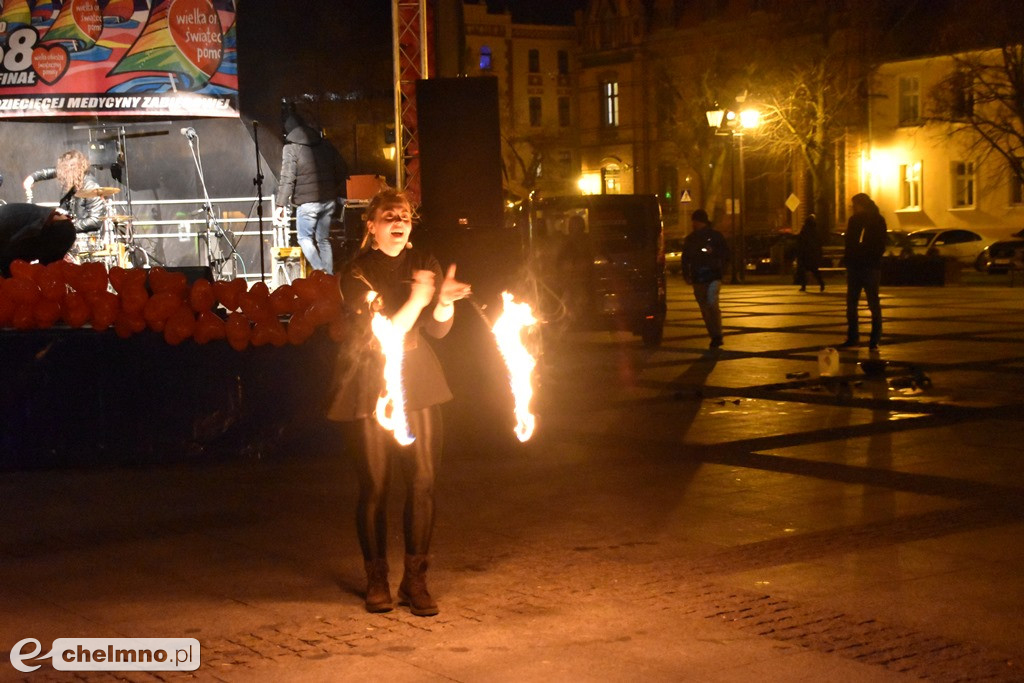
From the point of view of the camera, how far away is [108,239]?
19.8m

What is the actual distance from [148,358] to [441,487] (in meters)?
2.48

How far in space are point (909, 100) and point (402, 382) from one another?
53667mm

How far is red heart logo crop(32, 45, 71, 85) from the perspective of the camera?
1956 cm

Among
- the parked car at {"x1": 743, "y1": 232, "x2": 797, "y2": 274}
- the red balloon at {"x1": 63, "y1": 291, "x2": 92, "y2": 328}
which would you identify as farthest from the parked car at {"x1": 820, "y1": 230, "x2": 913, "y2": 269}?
the red balloon at {"x1": 63, "y1": 291, "x2": 92, "y2": 328}

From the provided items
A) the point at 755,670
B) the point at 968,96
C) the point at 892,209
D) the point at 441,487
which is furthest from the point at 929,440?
the point at 892,209

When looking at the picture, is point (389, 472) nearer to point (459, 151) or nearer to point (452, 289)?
point (452, 289)

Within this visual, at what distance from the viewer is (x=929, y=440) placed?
34.0 feet

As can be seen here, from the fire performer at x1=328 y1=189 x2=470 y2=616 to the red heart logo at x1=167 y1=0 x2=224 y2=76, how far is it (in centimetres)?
1454

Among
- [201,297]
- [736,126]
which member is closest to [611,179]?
→ [736,126]

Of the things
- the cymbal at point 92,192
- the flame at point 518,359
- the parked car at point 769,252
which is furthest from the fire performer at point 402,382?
the parked car at point 769,252

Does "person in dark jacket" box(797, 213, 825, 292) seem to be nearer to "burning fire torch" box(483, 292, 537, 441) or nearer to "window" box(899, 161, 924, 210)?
"burning fire torch" box(483, 292, 537, 441)

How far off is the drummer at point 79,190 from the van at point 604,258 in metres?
6.16

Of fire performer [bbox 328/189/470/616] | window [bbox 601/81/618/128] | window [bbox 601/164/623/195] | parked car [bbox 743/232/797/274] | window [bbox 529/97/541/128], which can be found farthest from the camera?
window [bbox 529/97/541/128]

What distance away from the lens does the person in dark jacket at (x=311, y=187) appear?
17188mm
